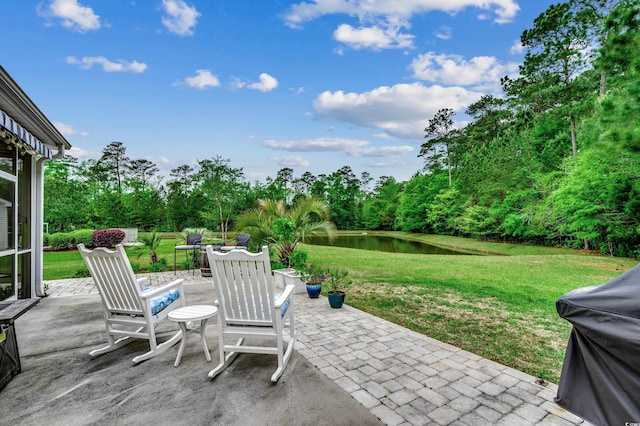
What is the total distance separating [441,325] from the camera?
12.6ft

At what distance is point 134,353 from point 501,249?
1887 cm

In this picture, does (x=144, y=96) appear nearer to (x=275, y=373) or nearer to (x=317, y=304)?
(x=317, y=304)

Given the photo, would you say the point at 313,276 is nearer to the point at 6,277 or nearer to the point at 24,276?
the point at 6,277

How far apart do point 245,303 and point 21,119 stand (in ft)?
13.0

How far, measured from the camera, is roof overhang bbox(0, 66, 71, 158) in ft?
10.1

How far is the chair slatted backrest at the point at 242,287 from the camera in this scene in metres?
2.49

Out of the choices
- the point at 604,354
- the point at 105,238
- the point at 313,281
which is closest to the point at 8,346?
the point at 313,281

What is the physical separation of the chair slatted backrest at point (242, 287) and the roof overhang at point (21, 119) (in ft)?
8.95

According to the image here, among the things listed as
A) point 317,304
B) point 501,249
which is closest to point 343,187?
point 501,249

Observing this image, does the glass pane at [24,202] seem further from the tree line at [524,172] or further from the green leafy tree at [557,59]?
the green leafy tree at [557,59]

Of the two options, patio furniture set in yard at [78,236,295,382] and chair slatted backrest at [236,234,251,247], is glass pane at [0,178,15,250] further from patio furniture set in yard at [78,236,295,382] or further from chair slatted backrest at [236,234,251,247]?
chair slatted backrest at [236,234,251,247]

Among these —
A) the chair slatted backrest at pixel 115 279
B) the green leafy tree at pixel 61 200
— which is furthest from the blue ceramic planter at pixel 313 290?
the green leafy tree at pixel 61 200

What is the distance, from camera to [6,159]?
434cm

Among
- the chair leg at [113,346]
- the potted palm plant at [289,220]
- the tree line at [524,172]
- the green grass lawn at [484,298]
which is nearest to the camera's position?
the chair leg at [113,346]
